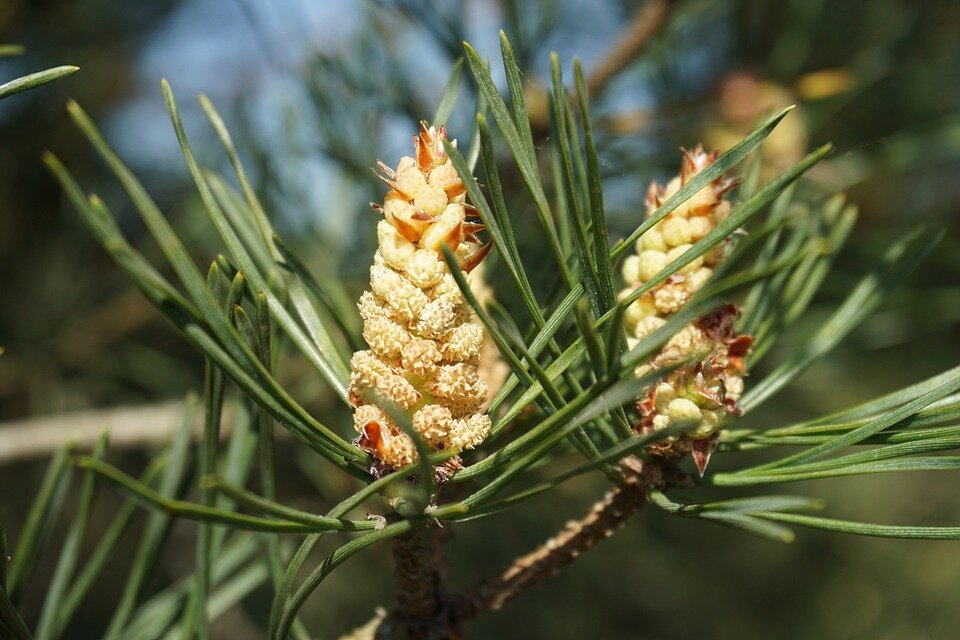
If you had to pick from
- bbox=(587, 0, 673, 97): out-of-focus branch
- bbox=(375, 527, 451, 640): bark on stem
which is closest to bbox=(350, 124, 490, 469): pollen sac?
bbox=(375, 527, 451, 640): bark on stem

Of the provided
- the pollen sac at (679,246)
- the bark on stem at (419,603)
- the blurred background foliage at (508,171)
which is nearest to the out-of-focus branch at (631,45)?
the blurred background foliage at (508,171)

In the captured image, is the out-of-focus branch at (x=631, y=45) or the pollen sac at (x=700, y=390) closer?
the pollen sac at (x=700, y=390)

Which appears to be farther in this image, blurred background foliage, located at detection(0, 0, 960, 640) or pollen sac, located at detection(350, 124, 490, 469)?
blurred background foliage, located at detection(0, 0, 960, 640)

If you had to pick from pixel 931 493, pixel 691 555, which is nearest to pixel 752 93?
pixel 691 555

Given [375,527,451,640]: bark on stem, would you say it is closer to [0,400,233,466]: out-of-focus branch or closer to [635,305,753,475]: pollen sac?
[635,305,753,475]: pollen sac

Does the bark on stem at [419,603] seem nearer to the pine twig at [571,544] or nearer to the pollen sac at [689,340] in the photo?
the pine twig at [571,544]

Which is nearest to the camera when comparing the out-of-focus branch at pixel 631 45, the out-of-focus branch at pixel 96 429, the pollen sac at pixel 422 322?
the pollen sac at pixel 422 322
